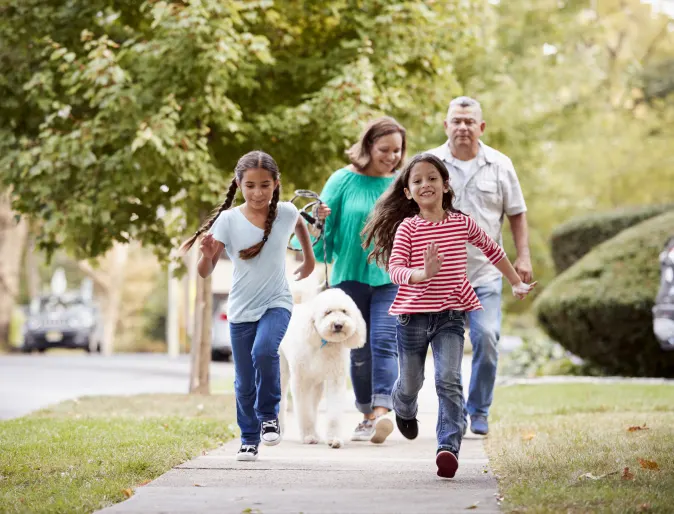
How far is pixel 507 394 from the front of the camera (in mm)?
12672

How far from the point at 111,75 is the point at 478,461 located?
18.4ft

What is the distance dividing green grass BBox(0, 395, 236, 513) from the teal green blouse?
1459 mm

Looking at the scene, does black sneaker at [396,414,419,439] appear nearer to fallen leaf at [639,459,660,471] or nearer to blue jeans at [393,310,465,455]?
blue jeans at [393,310,465,455]

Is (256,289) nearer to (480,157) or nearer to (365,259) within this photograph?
(365,259)

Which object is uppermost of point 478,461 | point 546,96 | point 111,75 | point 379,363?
point 546,96

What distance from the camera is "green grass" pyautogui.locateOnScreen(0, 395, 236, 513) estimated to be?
529cm

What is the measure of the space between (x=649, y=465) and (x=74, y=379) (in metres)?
11.9

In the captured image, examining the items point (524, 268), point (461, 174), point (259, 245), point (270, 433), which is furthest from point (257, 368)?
point (461, 174)

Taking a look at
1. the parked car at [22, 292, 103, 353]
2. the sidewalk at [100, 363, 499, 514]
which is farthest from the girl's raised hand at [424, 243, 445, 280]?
the parked car at [22, 292, 103, 353]

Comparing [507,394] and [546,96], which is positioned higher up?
[546,96]

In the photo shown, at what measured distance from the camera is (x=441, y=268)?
5984 millimetres

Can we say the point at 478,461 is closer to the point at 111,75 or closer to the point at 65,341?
the point at 111,75

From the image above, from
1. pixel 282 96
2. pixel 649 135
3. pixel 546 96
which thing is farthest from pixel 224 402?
pixel 649 135

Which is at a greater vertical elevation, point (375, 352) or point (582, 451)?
point (375, 352)
